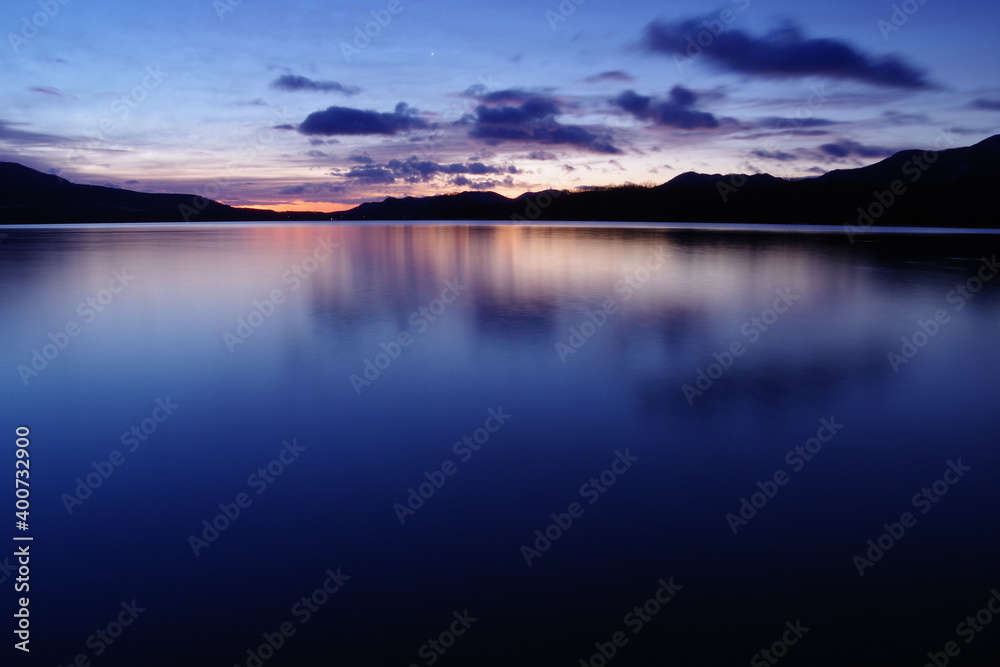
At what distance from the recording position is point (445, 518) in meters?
4.77

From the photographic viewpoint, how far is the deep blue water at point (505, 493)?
353cm

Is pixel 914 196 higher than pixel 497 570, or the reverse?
pixel 914 196

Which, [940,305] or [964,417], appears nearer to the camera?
[964,417]

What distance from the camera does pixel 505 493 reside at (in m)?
5.22

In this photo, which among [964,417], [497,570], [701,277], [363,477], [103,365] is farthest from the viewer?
[701,277]

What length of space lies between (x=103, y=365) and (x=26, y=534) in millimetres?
5883

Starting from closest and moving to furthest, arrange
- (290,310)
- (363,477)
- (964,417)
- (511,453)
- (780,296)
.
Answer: (363,477) < (511,453) < (964,417) < (290,310) < (780,296)

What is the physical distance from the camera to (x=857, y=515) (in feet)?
15.6

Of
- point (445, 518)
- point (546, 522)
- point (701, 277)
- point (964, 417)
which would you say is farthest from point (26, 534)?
point (701, 277)

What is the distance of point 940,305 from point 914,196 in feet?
383

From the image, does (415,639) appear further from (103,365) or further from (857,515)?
(103,365)

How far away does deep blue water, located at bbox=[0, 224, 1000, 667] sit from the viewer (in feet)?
11.6

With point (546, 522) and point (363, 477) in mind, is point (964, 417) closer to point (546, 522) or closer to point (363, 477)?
point (546, 522)

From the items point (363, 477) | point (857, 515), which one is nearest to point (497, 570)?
point (363, 477)
